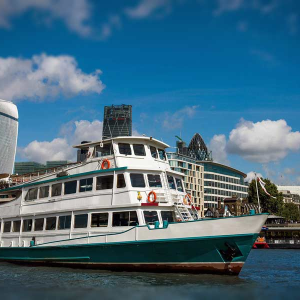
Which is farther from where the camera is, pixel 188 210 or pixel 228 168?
pixel 228 168

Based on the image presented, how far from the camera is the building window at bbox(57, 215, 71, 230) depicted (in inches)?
836

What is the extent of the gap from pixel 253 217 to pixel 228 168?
101717 millimetres

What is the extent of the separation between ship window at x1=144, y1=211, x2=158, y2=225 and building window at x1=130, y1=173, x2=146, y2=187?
1668 mm

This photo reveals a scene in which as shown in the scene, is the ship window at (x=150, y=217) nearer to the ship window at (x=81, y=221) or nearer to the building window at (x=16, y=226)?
the ship window at (x=81, y=221)

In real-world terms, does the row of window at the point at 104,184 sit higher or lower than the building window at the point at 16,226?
higher

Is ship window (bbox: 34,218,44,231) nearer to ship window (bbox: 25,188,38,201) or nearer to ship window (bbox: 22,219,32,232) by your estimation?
ship window (bbox: 22,219,32,232)

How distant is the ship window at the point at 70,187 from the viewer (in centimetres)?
2173

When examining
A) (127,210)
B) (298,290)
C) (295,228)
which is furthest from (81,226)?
(295,228)

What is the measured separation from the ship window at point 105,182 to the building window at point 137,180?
122 centimetres

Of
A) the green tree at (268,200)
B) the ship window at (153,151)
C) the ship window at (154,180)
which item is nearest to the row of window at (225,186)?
the green tree at (268,200)

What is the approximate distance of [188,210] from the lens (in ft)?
69.4

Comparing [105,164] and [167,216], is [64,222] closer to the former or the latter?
[105,164]

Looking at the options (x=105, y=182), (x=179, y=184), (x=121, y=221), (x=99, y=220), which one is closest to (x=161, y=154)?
(x=179, y=184)

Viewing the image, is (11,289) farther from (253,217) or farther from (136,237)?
(253,217)
